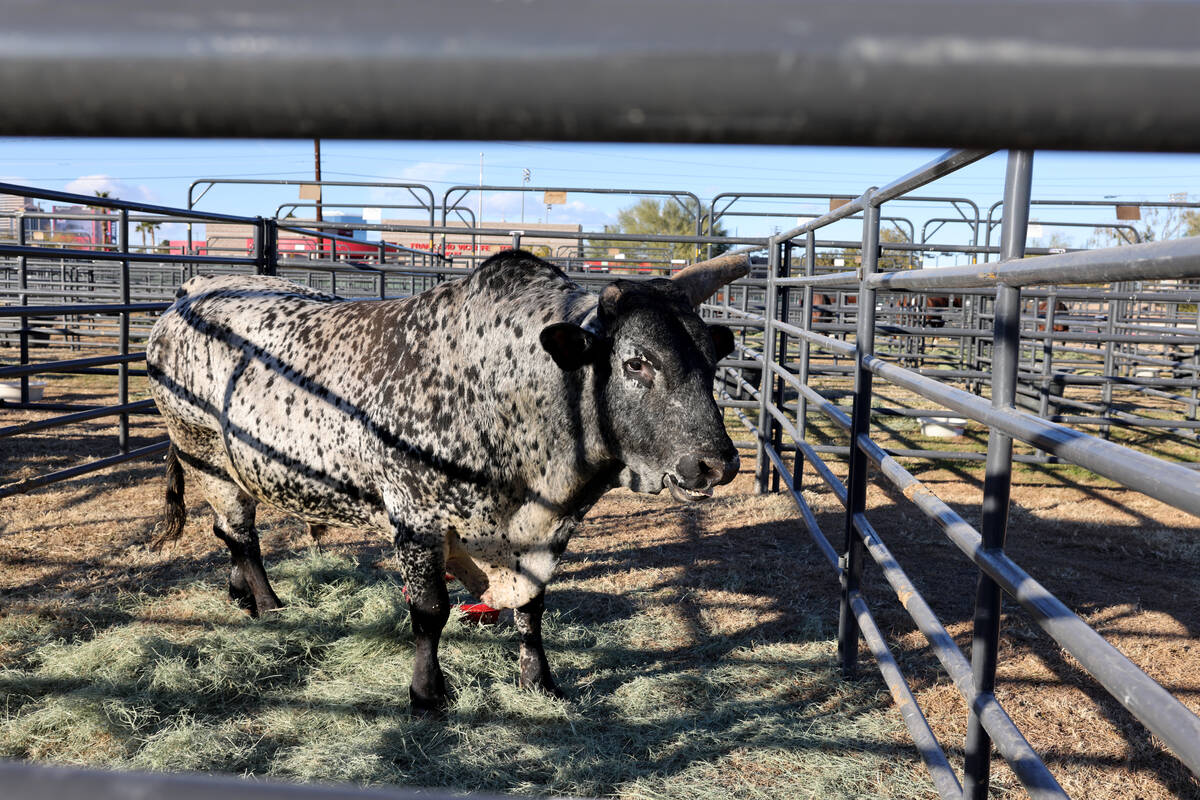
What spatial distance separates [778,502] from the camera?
21.1ft

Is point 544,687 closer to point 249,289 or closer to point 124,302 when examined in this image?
point 249,289

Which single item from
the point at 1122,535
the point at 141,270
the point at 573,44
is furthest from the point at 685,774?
the point at 141,270

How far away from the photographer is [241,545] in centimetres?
411

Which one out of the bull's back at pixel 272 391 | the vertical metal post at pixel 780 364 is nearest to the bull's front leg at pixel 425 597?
the bull's back at pixel 272 391

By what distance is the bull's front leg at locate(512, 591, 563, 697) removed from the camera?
338 centimetres

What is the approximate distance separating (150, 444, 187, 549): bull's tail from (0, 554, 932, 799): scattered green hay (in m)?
0.52

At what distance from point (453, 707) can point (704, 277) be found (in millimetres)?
2032

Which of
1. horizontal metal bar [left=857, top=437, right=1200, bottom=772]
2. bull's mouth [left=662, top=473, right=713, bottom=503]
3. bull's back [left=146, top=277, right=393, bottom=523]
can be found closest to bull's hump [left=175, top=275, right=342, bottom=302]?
bull's back [left=146, top=277, right=393, bottom=523]

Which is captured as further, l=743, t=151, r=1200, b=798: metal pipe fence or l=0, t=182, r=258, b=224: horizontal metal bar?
l=0, t=182, r=258, b=224: horizontal metal bar

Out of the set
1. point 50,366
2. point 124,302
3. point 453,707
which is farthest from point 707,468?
point 124,302

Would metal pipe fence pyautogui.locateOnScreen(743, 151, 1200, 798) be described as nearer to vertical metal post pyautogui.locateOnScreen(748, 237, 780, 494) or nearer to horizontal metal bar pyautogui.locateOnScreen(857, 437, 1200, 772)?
horizontal metal bar pyautogui.locateOnScreen(857, 437, 1200, 772)

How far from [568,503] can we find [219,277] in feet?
8.46

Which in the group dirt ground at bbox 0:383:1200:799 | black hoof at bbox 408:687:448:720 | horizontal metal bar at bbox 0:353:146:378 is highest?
horizontal metal bar at bbox 0:353:146:378

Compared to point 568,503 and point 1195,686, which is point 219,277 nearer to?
point 568,503
